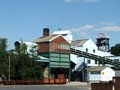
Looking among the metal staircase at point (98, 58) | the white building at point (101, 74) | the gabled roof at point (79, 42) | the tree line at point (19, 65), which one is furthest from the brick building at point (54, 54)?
the gabled roof at point (79, 42)

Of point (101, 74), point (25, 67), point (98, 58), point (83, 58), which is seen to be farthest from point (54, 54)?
point (98, 58)

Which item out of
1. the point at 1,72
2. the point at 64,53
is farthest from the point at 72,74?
the point at 1,72

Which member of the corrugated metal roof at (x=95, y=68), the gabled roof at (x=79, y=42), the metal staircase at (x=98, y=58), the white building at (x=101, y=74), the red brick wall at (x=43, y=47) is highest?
the gabled roof at (x=79, y=42)

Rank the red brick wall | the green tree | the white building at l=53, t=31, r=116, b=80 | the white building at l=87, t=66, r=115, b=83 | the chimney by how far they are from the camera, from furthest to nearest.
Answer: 1. the chimney
2. the white building at l=53, t=31, r=116, b=80
3. the white building at l=87, t=66, r=115, b=83
4. the red brick wall
5. the green tree

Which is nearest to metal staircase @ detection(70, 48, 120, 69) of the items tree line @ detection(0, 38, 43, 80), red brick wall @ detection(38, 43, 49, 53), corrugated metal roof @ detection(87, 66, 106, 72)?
corrugated metal roof @ detection(87, 66, 106, 72)

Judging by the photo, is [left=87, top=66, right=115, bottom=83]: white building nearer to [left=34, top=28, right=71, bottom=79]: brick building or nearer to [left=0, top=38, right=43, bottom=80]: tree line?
[left=34, top=28, right=71, bottom=79]: brick building

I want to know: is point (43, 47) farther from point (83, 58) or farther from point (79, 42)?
point (79, 42)

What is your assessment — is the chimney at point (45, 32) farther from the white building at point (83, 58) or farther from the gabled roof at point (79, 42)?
the gabled roof at point (79, 42)

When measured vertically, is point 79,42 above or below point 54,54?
above

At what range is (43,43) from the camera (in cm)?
10294

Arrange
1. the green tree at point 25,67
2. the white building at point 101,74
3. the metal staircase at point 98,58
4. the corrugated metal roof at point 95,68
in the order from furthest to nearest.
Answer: the metal staircase at point 98,58
the corrugated metal roof at point 95,68
the white building at point 101,74
the green tree at point 25,67

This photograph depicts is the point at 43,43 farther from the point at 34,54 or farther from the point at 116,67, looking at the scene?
the point at 116,67

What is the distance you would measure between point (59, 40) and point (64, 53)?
356cm

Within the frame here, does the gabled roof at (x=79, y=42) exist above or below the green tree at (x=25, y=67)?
above
